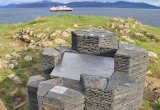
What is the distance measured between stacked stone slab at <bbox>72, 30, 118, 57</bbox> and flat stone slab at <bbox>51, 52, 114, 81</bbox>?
45 cm

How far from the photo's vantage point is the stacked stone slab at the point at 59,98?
936 centimetres

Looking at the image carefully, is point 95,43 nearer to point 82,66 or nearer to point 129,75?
point 82,66

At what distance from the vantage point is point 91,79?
32.5ft

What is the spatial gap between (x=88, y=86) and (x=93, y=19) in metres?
15.2

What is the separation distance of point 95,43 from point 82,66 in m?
1.29

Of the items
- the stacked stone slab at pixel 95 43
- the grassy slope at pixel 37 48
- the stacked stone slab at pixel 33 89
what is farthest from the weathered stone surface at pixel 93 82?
the grassy slope at pixel 37 48

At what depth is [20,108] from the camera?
14242mm

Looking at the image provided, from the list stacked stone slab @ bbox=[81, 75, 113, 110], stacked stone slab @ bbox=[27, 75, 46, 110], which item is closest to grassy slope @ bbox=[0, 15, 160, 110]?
stacked stone slab @ bbox=[27, 75, 46, 110]

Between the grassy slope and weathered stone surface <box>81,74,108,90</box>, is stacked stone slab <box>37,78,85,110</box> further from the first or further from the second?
the grassy slope

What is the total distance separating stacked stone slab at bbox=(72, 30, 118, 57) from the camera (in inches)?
465

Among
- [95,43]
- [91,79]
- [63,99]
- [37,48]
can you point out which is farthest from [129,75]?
[37,48]

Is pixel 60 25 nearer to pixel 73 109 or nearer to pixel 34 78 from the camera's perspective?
pixel 34 78

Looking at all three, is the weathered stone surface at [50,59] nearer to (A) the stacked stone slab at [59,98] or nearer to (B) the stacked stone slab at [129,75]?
(A) the stacked stone slab at [59,98]

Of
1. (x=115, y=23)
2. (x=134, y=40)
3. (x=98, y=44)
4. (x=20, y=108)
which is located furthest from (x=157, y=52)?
(x=20, y=108)
